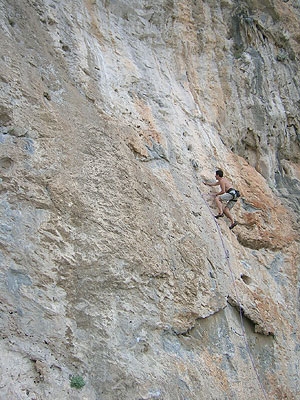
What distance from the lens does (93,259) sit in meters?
5.32

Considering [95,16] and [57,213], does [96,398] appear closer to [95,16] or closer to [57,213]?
[57,213]

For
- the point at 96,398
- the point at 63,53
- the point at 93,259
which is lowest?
the point at 96,398

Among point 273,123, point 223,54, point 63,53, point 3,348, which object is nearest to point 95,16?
point 63,53

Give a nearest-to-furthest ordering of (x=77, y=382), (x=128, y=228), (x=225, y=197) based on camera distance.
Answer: (x=77, y=382), (x=128, y=228), (x=225, y=197)

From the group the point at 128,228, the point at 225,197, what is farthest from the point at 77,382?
the point at 225,197

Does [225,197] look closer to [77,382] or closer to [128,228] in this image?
[128,228]

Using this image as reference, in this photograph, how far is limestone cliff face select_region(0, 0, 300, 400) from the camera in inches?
187

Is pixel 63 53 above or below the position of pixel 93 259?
above

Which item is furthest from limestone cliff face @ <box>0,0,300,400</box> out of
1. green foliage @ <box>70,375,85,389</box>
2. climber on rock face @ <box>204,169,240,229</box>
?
climber on rock face @ <box>204,169,240,229</box>

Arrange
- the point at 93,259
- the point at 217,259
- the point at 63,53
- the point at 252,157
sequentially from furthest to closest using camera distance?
the point at 252,157 < the point at 63,53 < the point at 217,259 < the point at 93,259

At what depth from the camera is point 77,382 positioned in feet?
14.5

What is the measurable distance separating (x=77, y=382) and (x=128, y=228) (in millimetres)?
2154

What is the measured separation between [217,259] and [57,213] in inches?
106

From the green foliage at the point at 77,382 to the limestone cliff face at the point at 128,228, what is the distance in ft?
0.20
